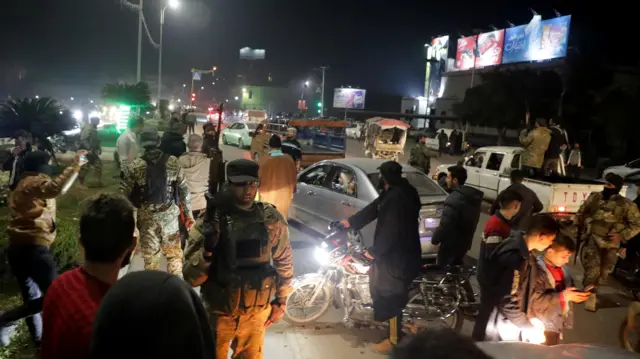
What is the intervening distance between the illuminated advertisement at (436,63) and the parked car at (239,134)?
5129 cm

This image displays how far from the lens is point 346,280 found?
564 cm

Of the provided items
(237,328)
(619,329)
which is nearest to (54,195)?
(237,328)

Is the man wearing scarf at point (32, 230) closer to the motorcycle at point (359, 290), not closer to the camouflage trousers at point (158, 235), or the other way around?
the camouflage trousers at point (158, 235)

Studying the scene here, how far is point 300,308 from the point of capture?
5.77 m

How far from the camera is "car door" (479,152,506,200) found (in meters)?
13.6

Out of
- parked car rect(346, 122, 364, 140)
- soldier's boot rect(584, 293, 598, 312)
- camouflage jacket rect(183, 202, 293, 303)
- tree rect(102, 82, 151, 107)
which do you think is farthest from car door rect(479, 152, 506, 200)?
parked car rect(346, 122, 364, 140)

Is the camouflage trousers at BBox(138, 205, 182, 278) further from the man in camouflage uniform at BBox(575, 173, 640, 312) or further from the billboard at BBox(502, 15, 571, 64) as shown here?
the billboard at BBox(502, 15, 571, 64)

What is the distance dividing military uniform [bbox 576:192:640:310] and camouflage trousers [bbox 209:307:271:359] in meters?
5.09

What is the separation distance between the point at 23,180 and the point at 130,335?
330 centimetres

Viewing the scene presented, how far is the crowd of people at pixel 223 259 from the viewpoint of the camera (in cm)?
152

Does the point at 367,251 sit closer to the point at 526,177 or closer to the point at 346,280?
the point at 346,280

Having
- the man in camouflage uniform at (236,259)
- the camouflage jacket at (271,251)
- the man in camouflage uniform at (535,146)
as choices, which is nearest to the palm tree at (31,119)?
the camouflage jacket at (271,251)

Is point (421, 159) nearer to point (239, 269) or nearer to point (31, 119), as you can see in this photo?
point (31, 119)

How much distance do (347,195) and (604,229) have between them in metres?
3.67
